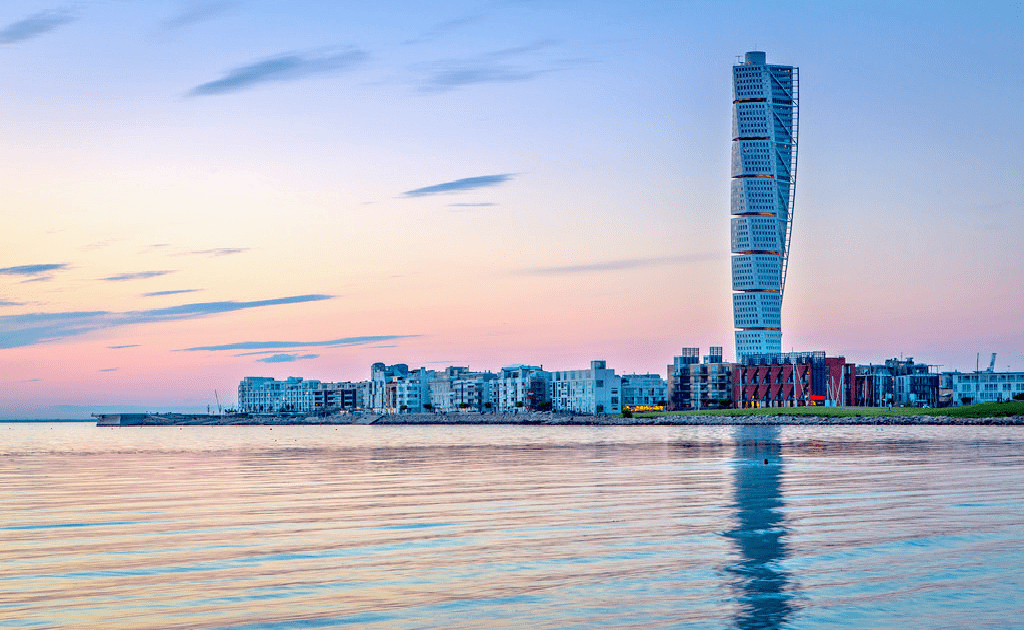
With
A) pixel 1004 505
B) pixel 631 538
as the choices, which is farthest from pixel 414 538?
pixel 1004 505

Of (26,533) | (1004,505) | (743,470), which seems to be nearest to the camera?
(26,533)

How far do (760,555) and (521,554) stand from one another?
16.3ft

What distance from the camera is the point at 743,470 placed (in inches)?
2007

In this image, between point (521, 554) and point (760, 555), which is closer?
point (760, 555)

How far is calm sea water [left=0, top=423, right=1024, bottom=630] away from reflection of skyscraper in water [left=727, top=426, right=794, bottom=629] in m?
0.07

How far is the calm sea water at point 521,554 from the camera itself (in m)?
16.5

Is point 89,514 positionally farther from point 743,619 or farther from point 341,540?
point 743,619

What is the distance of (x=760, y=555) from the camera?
72.7ft

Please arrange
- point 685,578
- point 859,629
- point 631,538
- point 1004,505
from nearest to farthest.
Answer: point 859,629, point 685,578, point 631,538, point 1004,505

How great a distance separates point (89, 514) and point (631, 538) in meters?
16.8

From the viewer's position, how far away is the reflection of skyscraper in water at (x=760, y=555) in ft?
54.2

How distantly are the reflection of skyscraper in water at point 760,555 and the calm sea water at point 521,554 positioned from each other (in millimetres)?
72

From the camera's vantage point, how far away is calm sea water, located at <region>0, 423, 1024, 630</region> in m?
16.5

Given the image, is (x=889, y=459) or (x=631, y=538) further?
(x=889, y=459)
